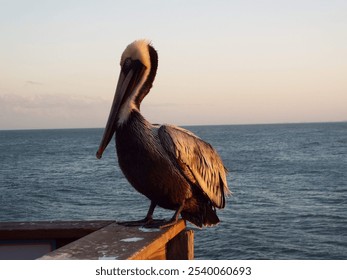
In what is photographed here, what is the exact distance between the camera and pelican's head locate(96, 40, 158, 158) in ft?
13.0

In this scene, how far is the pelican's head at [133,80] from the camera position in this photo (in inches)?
156

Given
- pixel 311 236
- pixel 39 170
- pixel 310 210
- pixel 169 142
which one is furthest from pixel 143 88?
pixel 39 170

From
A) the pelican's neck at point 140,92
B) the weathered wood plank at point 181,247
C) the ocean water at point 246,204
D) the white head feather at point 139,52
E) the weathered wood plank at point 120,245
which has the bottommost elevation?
the ocean water at point 246,204

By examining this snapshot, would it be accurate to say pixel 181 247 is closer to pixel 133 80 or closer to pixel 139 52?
pixel 133 80

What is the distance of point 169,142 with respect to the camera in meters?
3.72

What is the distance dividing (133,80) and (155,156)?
704mm

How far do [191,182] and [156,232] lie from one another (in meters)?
0.95

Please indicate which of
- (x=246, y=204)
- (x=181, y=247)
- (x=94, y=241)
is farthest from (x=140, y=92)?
(x=246, y=204)

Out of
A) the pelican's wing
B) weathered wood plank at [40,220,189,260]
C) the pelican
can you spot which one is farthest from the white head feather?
weathered wood plank at [40,220,189,260]

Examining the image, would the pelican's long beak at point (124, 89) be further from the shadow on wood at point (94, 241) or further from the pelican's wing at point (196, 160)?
the shadow on wood at point (94, 241)

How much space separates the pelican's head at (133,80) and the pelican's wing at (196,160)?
35 centimetres

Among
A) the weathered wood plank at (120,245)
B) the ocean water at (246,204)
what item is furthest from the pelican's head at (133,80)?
the ocean water at (246,204)

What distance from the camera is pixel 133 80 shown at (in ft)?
13.2

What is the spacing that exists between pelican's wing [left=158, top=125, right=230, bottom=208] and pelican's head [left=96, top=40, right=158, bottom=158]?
348mm
